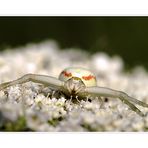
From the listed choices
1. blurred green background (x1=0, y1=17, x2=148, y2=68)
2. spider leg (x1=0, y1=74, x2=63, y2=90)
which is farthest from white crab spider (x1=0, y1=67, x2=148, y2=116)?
blurred green background (x1=0, y1=17, x2=148, y2=68)

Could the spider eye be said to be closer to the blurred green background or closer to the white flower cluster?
the white flower cluster

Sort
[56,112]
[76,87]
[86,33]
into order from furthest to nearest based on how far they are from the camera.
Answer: [86,33]
[76,87]
[56,112]

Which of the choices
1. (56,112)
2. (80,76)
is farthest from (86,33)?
(56,112)

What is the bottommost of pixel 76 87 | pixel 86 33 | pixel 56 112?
pixel 56 112

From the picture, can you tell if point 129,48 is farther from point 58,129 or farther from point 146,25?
point 58,129

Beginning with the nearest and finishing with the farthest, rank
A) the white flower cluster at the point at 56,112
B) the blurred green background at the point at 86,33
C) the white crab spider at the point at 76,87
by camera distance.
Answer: the white flower cluster at the point at 56,112 → the white crab spider at the point at 76,87 → the blurred green background at the point at 86,33

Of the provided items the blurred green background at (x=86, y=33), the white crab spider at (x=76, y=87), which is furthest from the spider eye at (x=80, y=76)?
the blurred green background at (x=86, y=33)

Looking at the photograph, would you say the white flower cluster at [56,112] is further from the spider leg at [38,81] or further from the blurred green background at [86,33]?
the blurred green background at [86,33]

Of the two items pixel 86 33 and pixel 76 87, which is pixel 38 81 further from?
pixel 86 33
